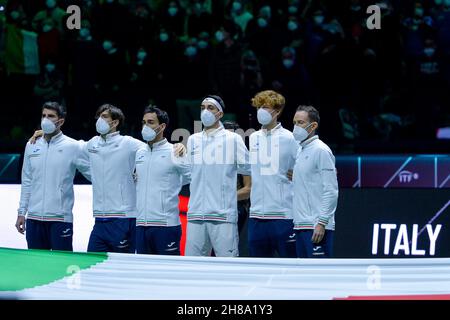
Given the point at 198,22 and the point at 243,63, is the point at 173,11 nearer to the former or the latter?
the point at 198,22

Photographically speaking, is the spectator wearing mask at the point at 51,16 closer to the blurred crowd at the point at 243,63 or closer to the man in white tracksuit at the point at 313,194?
the blurred crowd at the point at 243,63

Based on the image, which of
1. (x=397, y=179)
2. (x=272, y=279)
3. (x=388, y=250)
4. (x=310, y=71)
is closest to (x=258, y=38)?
(x=310, y=71)

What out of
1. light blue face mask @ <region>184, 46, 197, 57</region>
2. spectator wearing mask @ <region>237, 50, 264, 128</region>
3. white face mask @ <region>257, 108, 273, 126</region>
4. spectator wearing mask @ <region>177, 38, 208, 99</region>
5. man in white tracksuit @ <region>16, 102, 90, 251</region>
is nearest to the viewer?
white face mask @ <region>257, 108, 273, 126</region>

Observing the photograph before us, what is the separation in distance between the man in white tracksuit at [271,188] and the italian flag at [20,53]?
5.60 m

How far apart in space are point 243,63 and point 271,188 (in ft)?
14.2

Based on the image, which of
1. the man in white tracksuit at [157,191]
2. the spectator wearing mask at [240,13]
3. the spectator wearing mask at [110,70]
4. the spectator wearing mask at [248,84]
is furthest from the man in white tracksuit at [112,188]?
the spectator wearing mask at [240,13]

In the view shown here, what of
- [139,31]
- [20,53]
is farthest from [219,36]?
[20,53]

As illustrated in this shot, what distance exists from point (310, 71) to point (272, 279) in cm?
628

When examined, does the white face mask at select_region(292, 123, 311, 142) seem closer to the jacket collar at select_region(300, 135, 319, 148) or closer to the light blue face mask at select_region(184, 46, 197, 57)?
the jacket collar at select_region(300, 135, 319, 148)

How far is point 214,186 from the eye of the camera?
10.8 meters

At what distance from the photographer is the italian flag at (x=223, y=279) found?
8.73 m

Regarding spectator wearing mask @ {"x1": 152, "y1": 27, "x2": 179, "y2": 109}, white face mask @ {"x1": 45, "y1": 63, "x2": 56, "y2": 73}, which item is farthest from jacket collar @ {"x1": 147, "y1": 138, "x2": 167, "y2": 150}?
white face mask @ {"x1": 45, "y1": 63, "x2": 56, "y2": 73}

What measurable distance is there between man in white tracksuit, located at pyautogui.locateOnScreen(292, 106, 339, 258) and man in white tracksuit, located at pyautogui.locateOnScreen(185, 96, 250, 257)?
64 cm

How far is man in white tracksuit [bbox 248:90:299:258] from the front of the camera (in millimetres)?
10750
